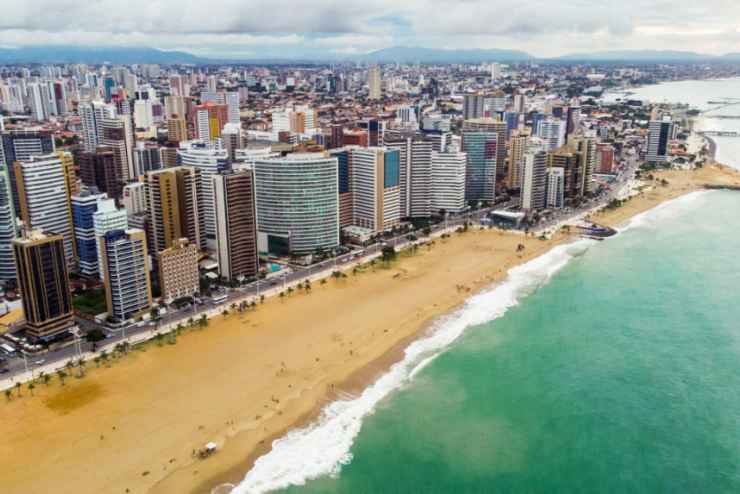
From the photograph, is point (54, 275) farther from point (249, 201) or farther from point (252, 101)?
point (252, 101)

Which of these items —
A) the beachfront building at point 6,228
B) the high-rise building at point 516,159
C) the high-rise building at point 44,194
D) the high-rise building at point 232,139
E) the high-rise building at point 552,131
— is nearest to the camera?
the beachfront building at point 6,228

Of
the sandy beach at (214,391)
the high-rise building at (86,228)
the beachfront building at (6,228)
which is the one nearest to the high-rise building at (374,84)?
the sandy beach at (214,391)

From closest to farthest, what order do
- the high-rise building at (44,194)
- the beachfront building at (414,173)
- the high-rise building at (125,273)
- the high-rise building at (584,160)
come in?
the high-rise building at (125,273)
the high-rise building at (44,194)
the beachfront building at (414,173)
the high-rise building at (584,160)

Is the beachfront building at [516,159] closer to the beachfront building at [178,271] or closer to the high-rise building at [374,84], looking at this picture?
the beachfront building at [178,271]

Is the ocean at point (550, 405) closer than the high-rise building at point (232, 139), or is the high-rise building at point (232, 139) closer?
the ocean at point (550, 405)

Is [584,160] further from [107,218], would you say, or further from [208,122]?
[208,122]

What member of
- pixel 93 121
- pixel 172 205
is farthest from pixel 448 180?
pixel 93 121

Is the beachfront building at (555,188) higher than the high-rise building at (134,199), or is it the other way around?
the high-rise building at (134,199)
